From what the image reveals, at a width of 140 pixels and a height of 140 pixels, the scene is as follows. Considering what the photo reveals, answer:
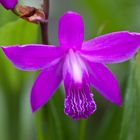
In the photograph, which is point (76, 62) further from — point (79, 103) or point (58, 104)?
point (58, 104)

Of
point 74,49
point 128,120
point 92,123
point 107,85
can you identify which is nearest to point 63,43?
point 74,49

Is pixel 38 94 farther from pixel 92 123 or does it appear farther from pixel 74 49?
pixel 92 123

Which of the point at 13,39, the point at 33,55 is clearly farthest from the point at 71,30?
the point at 13,39

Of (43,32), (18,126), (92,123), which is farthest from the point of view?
(92,123)

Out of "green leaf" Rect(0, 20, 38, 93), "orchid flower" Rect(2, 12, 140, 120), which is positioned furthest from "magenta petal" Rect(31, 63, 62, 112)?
"green leaf" Rect(0, 20, 38, 93)

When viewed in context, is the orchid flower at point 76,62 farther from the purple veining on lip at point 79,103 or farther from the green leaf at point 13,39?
the green leaf at point 13,39

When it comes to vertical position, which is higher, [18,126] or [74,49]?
[74,49]

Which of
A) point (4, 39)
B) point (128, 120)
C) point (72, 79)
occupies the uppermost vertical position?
point (4, 39)

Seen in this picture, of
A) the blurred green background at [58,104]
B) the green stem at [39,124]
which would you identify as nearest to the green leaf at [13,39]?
the blurred green background at [58,104]
